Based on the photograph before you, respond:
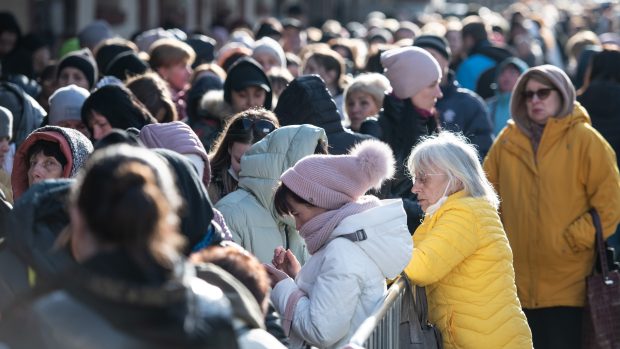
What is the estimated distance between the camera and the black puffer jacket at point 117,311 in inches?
121

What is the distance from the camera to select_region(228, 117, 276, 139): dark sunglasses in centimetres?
669

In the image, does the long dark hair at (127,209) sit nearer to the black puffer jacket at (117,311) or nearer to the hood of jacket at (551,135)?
the black puffer jacket at (117,311)

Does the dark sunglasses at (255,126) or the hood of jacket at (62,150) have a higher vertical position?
the hood of jacket at (62,150)

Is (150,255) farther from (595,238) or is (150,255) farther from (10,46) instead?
(10,46)

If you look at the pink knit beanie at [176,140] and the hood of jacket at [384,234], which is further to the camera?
the pink knit beanie at [176,140]

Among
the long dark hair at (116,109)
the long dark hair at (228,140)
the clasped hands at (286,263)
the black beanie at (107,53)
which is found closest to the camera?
the clasped hands at (286,263)

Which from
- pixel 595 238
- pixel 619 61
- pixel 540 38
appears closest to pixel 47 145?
pixel 595 238

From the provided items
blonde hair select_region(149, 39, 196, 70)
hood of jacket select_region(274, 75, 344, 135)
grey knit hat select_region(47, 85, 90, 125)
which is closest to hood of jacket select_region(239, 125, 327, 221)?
hood of jacket select_region(274, 75, 344, 135)

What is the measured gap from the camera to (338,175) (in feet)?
17.8

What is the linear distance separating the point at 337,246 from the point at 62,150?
135 centimetres

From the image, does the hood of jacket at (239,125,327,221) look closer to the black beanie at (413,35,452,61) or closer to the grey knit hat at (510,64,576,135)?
the grey knit hat at (510,64,576,135)

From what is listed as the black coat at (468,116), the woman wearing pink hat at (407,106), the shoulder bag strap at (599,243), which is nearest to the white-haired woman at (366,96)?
the black coat at (468,116)

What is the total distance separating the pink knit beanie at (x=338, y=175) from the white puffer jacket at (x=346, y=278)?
0.11m

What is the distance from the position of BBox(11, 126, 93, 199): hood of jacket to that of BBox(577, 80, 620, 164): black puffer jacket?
472 cm
